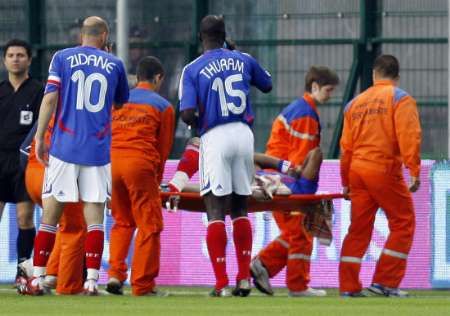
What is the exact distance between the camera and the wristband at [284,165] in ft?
46.9

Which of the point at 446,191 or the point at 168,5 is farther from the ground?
the point at 168,5

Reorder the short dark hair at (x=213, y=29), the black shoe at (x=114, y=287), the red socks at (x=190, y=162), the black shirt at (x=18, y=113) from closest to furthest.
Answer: the short dark hair at (x=213, y=29) < the black shoe at (x=114, y=287) < the red socks at (x=190, y=162) < the black shirt at (x=18, y=113)

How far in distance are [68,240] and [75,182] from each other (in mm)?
920

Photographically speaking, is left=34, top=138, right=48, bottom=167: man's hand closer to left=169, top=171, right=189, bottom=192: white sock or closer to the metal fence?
left=169, top=171, right=189, bottom=192: white sock

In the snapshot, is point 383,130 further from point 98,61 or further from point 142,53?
point 142,53

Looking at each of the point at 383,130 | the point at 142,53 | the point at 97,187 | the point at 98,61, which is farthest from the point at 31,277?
the point at 142,53

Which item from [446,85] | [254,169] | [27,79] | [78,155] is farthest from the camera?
[446,85]

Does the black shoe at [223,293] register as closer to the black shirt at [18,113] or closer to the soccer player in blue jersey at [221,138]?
the soccer player in blue jersey at [221,138]

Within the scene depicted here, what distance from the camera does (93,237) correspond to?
13.4m

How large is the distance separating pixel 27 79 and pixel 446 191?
12.7 feet

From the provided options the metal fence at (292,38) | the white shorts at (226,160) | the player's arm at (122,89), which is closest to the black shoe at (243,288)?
the white shorts at (226,160)

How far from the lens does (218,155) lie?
534 inches

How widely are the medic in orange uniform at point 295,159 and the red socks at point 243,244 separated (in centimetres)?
101

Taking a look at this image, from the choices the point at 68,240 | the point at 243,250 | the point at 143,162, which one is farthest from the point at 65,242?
the point at 243,250
